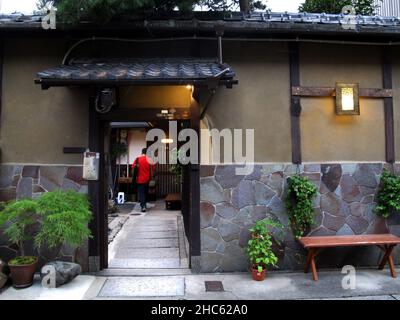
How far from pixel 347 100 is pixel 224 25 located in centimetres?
271

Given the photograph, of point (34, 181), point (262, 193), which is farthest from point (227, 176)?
point (34, 181)

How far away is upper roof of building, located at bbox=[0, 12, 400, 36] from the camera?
5.70 meters

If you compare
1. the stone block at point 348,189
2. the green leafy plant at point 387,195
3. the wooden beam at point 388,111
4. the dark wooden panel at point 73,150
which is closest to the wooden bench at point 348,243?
the green leafy plant at point 387,195

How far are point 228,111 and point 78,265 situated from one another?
3840 mm

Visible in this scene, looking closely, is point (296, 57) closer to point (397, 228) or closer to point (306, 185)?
point (306, 185)

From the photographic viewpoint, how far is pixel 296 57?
6.29 metres

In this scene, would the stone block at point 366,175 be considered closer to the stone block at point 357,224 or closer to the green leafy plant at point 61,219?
the stone block at point 357,224

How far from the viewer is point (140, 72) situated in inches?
206

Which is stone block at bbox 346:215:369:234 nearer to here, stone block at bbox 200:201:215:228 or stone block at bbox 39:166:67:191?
stone block at bbox 200:201:215:228

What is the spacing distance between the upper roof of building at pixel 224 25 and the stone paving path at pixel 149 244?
4432mm

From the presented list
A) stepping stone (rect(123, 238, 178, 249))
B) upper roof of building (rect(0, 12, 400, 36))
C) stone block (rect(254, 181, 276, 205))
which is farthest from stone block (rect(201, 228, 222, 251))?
upper roof of building (rect(0, 12, 400, 36))

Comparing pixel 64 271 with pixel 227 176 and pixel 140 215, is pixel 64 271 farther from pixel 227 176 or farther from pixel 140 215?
pixel 140 215

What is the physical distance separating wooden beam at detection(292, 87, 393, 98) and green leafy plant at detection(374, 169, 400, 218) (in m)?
1.50

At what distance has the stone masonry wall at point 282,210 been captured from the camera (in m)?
6.09
